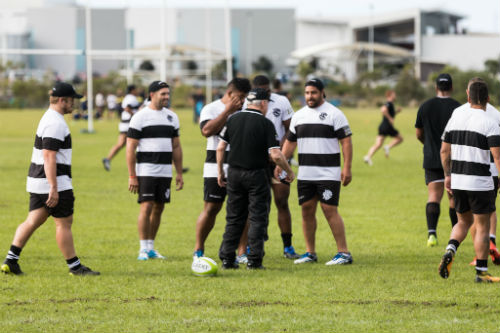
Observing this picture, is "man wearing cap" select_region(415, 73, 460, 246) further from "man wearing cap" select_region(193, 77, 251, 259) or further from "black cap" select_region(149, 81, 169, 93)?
"black cap" select_region(149, 81, 169, 93)

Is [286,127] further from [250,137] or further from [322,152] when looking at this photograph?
[250,137]

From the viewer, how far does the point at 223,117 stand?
9141 mm

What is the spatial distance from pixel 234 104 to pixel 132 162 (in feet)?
4.64

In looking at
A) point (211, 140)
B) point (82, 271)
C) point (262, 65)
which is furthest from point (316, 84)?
point (262, 65)

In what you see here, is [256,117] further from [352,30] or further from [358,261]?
[352,30]

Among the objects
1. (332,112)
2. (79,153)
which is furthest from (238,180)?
(79,153)

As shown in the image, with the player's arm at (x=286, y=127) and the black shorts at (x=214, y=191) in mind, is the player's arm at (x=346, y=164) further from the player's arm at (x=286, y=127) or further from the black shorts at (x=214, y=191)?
the black shorts at (x=214, y=191)

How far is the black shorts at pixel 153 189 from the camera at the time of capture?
976 centimetres

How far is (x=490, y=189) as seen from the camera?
8.27 meters

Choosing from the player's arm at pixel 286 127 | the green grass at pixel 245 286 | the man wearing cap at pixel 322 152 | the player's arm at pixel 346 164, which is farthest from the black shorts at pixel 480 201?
the player's arm at pixel 286 127

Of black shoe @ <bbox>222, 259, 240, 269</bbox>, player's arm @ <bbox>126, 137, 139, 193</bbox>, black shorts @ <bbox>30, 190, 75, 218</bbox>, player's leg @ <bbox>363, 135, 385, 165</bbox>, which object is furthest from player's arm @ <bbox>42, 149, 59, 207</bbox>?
player's leg @ <bbox>363, 135, 385, 165</bbox>

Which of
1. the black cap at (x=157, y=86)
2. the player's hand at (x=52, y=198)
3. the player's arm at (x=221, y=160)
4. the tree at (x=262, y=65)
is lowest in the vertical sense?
the player's hand at (x=52, y=198)

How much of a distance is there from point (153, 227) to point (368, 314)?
3646 mm

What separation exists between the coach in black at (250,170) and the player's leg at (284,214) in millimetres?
872
